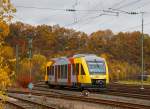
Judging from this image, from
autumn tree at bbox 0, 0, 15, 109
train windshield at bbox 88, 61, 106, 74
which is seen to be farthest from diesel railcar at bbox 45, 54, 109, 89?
autumn tree at bbox 0, 0, 15, 109

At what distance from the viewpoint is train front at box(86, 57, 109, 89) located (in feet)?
139

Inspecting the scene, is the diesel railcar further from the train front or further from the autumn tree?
the autumn tree

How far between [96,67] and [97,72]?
0.52 meters

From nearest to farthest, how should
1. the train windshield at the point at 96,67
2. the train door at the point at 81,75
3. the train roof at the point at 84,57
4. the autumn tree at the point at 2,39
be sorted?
1. the autumn tree at the point at 2,39
2. the train door at the point at 81,75
3. the train windshield at the point at 96,67
4. the train roof at the point at 84,57

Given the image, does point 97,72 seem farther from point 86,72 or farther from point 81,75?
point 81,75

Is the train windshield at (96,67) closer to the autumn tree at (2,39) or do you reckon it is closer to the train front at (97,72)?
the train front at (97,72)

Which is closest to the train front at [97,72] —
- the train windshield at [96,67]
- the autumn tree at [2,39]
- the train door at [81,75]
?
the train windshield at [96,67]

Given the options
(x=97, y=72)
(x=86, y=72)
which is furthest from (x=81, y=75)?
(x=97, y=72)

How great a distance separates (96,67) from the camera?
43.2 meters

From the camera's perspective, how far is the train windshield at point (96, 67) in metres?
42.8

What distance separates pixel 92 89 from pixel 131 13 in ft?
25.4

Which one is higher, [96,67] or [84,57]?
[84,57]

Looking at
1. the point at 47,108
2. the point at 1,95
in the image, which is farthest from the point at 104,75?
the point at 1,95

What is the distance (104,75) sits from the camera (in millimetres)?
42938
